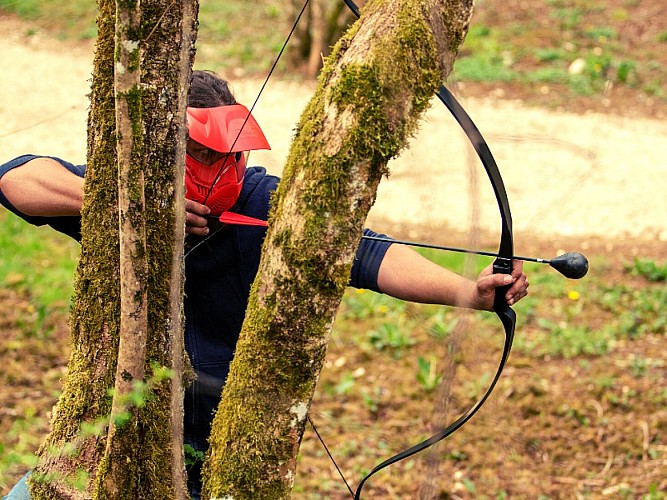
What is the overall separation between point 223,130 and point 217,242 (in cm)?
43

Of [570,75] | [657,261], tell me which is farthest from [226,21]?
[657,261]

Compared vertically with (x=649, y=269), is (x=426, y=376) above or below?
below

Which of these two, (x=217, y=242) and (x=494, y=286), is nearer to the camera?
(x=494, y=286)

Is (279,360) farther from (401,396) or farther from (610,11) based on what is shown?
(610,11)

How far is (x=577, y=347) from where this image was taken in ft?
16.9

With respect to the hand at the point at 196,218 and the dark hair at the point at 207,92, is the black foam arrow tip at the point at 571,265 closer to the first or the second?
the hand at the point at 196,218

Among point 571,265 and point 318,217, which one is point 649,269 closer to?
point 571,265

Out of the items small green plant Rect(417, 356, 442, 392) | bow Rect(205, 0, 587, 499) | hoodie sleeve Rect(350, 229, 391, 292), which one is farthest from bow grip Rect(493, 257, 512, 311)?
small green plant Rect(417, 356, 442, 392)

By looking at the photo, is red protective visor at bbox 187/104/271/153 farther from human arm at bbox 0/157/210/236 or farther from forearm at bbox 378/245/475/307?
forearm at bbox 378/245/475/307

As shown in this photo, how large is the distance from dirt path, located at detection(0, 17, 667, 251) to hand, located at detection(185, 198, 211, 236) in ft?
13.4

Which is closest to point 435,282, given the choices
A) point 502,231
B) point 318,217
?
point 502,231

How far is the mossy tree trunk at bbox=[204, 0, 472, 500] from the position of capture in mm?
1467

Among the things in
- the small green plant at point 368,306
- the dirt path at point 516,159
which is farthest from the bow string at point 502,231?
the dirt path at point 516,159

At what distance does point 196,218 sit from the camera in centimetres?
212
